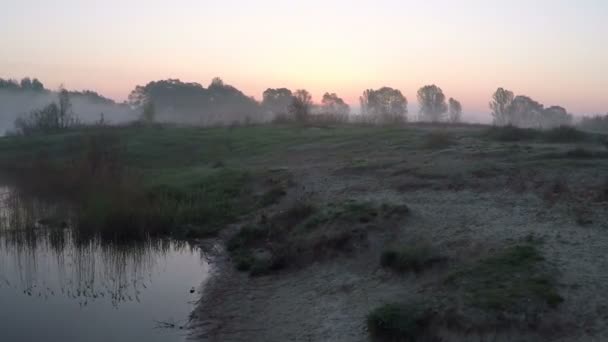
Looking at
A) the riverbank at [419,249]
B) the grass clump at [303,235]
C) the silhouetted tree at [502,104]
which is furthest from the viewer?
the silhouetted tree at [502,104]

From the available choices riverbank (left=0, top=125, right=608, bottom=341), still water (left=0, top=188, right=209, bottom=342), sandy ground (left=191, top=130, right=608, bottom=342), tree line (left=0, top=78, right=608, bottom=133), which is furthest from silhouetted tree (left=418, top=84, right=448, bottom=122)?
still water (left=0, top=188, right=209, bottom=342)

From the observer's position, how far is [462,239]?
426 inches

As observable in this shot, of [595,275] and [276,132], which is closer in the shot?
[595,275]

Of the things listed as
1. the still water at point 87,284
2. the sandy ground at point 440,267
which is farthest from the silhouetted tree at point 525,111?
the still water at point 87,284

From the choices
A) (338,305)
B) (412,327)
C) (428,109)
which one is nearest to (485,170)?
(338,305)

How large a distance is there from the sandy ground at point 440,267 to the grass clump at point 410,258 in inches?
7.1

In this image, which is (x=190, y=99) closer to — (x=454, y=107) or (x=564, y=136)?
(x=454, y=107)

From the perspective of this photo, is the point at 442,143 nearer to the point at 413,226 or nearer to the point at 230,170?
the point at 230,170

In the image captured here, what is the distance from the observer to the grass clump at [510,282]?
25.4 ft

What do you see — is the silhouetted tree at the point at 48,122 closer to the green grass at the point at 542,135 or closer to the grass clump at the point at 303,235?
the green grass at the point at 542,135

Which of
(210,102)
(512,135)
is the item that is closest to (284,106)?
(210,102)

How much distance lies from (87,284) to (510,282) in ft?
24.8

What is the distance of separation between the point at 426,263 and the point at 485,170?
7310 millimetres

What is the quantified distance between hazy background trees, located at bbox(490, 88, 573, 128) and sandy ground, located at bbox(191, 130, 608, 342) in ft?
168
